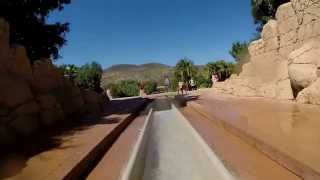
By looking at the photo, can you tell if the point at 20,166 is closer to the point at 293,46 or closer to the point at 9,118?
the point at 9,118

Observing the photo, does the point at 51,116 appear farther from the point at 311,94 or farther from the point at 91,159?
the point at 311,94

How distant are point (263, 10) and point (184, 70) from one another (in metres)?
33.7

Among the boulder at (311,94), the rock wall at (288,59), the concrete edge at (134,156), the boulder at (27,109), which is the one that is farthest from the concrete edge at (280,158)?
the rock wall at (288,59)

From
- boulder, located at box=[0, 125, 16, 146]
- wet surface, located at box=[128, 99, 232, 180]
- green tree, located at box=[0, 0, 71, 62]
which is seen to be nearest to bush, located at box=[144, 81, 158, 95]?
green tree, located at box=[0, 0, 71, 62]

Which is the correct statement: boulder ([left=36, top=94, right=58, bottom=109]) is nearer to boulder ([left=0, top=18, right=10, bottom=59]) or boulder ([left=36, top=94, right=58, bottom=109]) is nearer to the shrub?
boulder ([left=0, top=18, right=10, bottom=59])

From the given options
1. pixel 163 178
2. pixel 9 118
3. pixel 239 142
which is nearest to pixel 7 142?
pixel 9 118

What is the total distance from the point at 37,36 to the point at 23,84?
8.79m

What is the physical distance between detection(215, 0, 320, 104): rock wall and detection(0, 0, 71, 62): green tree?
437 inches

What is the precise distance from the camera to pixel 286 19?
78.0ft

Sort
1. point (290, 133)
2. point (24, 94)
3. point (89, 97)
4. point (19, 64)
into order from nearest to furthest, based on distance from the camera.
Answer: point (290, 133)
point (24, 94)
point (19, 64)
point (89, 97)

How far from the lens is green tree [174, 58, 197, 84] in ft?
242

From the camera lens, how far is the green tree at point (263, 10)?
38219 mm

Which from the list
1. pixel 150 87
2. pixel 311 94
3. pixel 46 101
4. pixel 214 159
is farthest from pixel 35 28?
pixel 150 87

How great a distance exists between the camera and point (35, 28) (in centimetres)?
2198
